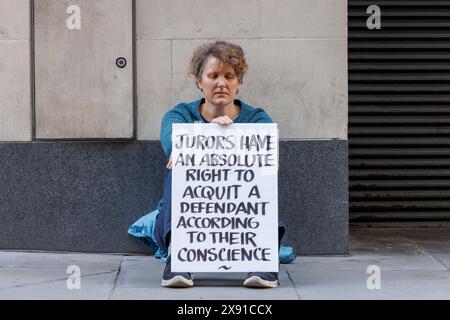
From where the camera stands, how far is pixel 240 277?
261 inches

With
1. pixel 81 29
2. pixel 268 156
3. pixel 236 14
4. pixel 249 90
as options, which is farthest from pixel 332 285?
pixel 81 29

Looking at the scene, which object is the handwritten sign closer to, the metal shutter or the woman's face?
the woman's face

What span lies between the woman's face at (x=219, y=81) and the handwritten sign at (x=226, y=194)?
0.32 metres

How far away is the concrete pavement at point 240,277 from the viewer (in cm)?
605

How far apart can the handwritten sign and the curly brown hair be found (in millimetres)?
471

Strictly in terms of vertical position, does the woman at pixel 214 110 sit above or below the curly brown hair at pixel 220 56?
below

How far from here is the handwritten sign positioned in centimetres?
622

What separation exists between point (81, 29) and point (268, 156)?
6.64 ft

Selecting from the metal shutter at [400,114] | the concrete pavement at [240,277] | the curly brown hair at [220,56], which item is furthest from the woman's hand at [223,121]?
the metal shutter at [400,114]

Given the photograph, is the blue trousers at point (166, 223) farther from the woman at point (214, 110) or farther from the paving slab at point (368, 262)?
the paving slab at point (368, 262)

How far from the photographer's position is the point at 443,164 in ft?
29.9

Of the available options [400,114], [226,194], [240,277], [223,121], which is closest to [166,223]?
[226,194]
